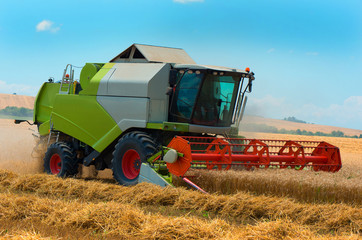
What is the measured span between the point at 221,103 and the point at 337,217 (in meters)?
3.85

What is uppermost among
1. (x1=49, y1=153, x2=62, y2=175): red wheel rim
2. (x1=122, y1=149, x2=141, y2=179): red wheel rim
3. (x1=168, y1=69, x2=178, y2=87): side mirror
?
(x1=168, y1=69, x2=178, y2=87): side mirror

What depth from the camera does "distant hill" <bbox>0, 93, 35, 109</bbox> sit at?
5347 cm

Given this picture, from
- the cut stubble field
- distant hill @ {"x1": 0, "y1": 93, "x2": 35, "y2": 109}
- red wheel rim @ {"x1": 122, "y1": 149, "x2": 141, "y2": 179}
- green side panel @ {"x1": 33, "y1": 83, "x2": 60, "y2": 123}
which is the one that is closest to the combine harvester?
red wheel rim @ {"x1": 122, "y1": 149, "x2": 141, "y2": 179}

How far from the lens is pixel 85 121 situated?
998 centimetres

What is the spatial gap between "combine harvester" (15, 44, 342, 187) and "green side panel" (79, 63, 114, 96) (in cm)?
2

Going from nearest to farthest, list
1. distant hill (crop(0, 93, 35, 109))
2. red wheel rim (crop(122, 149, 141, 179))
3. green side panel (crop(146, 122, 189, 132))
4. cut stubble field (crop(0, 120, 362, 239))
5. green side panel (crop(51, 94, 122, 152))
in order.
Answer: cut stubble field (crop(0, 120, 362, 239)), red wheel rim (crop(122, 149, 141, 179)), green side panel (crop(146, 122, 189, 132)), green side panel (crop(51, 94, 122, 152)), distant hill (crop(0, 93, 35, 109))

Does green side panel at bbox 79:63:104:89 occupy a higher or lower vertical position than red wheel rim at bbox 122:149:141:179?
higher

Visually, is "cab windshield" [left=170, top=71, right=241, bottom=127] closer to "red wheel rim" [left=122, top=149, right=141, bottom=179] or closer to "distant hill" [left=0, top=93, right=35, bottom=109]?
"red wheel rim" [left=122, top=149, right=141, bottom=179]

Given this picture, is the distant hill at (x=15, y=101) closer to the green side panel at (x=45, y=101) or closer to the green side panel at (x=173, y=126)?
the green side panel at (x=45, y=101)

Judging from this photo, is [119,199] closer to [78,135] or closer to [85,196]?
[85,196]

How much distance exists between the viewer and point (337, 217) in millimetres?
5816

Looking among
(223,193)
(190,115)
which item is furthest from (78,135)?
(223,193)

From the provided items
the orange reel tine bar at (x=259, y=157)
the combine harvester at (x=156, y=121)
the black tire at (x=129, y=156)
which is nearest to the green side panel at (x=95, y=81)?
the combine harvester at (x=156, y=121)

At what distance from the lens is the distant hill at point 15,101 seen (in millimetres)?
53469
